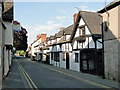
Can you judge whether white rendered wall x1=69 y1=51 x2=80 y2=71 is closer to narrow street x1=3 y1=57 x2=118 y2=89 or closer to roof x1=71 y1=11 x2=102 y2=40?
narrow street x1=3 y1=57 x2=118 y2=89

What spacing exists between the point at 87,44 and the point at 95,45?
2.18 metres

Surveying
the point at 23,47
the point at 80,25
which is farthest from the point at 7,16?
the point at 23,47

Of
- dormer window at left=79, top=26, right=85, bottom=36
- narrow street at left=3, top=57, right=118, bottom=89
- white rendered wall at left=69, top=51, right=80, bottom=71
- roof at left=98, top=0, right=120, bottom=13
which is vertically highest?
roof at left=98, top=0, right=120, bottom=13

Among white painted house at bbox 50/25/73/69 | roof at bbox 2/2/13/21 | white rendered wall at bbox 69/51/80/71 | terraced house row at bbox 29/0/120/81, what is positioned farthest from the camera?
white painted house at bbox 50/25/73/69

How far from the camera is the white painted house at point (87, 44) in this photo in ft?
70.7

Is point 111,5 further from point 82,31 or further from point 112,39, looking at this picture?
point 82,31

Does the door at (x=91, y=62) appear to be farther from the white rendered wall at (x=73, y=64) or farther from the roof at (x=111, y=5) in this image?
the roof at (x=111, y=5)

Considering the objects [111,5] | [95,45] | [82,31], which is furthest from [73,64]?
[111,5]

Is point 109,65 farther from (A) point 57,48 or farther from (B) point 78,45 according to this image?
(A) point 57,48

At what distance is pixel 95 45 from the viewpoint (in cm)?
2195

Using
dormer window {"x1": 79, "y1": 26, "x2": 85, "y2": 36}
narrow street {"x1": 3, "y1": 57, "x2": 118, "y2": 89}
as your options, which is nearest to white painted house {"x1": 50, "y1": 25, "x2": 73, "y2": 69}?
dormer window {"x1": 79, "y1": 26, "x2": 85, "y2": 36}

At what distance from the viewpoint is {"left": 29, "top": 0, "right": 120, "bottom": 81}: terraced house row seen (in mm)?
16969

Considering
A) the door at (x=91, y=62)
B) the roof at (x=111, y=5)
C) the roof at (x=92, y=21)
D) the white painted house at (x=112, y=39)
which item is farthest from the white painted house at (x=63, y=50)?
the roof at (x=111, y=5)

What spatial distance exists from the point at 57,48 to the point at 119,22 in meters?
22.7
